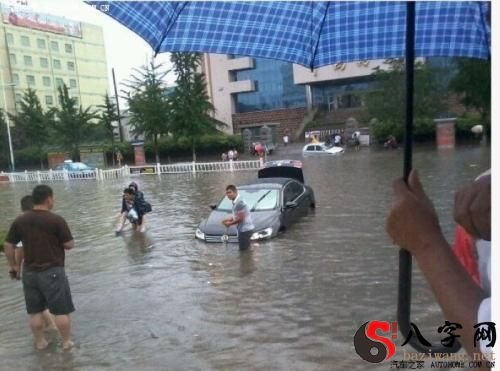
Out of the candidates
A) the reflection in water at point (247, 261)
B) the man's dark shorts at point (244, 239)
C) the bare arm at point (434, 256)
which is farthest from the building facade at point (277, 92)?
the bare arm at point (434, 256)

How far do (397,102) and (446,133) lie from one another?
15.2 ft

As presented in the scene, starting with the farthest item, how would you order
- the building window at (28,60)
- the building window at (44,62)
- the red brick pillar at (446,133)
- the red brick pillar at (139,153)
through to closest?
the building window at (44,62) → the building window at (28,60) → the red brick pillar at (139,153) → the red brick pillar at (446,133)

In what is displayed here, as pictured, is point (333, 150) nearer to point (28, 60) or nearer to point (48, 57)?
point (28, 60)

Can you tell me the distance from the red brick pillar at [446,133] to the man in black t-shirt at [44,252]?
113 feet

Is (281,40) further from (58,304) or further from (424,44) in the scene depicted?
(58,304)

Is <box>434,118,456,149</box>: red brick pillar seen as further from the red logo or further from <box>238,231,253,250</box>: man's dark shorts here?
the red logo

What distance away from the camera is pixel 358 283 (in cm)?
693

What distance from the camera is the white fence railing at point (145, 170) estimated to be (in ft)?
103

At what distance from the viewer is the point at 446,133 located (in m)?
35.8

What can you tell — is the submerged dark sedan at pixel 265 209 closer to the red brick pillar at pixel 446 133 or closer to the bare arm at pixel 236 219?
the bare arm at pixel 236 219

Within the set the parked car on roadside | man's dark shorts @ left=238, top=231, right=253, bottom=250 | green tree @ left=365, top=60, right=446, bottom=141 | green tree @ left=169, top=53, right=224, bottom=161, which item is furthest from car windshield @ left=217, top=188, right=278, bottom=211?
green tree @ left=169, top=53, right=224, bottom=161

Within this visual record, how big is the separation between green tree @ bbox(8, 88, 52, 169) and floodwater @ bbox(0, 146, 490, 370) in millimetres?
41587

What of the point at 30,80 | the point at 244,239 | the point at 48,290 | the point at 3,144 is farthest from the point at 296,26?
the point at 30,80

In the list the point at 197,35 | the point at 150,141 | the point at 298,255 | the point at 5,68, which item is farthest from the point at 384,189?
the point at 5,68
